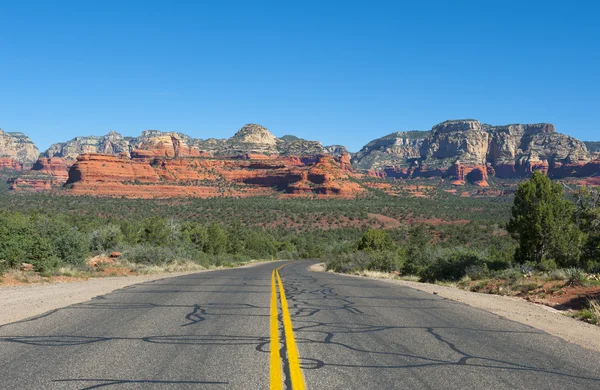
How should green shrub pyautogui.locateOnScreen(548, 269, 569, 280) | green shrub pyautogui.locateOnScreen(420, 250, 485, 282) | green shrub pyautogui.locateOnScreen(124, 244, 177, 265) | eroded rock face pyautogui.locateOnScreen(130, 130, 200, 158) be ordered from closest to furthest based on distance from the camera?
green shrub pyautogui.locateOnScreen(548, 269, 569, 280) < green shrub pyautogui.locateOnScreen(420, 250, 485, 282) < green shrub pyautogui.locateOnScreen(124, 244, 177, 265) < eroded rock face pyautogui.locateOnScreen(130, 130, 200, 158)

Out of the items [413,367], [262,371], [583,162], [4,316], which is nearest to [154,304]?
[4,316]

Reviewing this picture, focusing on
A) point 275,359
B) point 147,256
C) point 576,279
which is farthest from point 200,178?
point 275,359

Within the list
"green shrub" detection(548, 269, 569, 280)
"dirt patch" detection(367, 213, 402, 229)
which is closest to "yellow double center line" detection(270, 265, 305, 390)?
"green shrub" detection(548, 269, 569, 280)

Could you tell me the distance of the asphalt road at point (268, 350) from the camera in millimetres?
5148

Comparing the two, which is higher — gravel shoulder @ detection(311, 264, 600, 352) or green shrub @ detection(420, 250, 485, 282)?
gravel shoulder @ detection(311, 264, 600, 352)

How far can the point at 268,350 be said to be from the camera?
21.4 feet

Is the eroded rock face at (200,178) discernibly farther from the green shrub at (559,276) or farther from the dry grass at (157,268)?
the green shrub at (559,276)

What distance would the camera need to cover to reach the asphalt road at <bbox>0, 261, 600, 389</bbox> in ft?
16.9

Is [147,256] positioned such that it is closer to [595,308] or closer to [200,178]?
[595,308]

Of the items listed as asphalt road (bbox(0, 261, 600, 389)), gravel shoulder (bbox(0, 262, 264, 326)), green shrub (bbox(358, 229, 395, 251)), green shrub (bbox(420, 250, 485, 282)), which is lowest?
green shrub (bbox(358, 229, 395, 251))

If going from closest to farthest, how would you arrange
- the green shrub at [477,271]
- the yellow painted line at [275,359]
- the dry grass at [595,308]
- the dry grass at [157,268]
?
the yellow painted line at [275,359] → the dry grass at [595,308] → the green shrub at [477,271] → the dry grass at [157,268]

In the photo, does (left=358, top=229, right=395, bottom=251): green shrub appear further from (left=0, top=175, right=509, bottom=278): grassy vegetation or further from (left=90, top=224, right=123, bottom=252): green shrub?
(left=90, top=224, right=123, bottom=252): green shrub

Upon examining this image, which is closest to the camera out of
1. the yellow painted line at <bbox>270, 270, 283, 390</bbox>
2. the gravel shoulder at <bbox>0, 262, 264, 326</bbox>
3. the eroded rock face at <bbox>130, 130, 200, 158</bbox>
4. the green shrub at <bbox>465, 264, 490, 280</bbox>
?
the yellow painted line at <bbox>270, 270, 283, 390</bbox>

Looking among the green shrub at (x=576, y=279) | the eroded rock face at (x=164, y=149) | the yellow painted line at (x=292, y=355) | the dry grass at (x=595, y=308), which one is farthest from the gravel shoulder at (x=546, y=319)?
the eroded rock face at (x=164, y=149)
